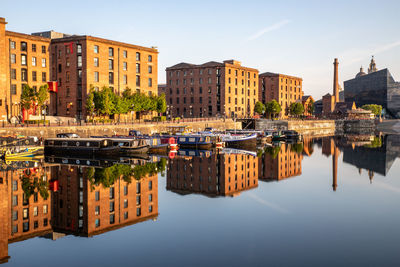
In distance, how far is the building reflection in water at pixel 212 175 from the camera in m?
34.9

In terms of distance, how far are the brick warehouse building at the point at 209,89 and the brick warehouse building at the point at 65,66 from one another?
4206cm

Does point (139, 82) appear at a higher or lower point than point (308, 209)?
higher

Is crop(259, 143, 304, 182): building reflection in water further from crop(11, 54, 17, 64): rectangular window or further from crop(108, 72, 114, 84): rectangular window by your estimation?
crop(11, 54, 17, 64): rectangular window

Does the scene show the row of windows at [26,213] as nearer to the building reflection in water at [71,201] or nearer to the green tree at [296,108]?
the building reflection in water at [71,201]

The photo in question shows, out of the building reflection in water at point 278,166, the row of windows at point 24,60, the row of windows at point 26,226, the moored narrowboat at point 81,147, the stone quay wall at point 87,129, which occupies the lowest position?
the row of windows at point 26,226

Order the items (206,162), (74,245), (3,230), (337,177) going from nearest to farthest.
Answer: (74,245) → (3,230) → (337,177) → (206,162)

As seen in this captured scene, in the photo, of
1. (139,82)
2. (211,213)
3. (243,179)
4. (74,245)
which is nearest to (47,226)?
(74,245)

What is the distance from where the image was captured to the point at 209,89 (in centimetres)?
13038

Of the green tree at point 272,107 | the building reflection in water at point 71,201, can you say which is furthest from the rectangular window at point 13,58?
the green tree at point 272,107

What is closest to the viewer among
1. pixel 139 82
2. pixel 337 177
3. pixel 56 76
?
pixel 337 177

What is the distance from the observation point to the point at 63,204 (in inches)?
1083

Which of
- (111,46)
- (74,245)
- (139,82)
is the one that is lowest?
(74,245)

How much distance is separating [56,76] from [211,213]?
232 ft

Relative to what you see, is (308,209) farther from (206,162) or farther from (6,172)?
(6,172)
